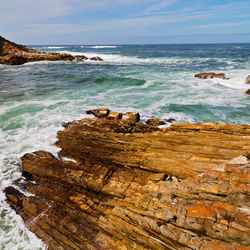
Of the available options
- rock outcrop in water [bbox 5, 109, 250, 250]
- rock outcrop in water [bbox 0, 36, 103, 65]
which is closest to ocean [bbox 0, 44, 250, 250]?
rock outcrop in water [bbox 5, 109, 250, 250]

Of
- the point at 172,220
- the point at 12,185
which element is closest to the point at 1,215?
the point at 12,185

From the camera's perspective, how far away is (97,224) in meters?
5.17

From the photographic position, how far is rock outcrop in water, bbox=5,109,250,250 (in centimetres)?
413

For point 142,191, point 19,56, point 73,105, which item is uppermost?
point 19,56

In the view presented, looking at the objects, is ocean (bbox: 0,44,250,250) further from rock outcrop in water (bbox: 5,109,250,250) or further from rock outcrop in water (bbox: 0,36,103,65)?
rock outcrop in water (bbox: 0,36,103,65)

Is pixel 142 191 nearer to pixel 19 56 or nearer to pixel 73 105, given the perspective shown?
pixel 73 105

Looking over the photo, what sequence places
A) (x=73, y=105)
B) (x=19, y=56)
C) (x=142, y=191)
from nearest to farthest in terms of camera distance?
(x=142, y=191)
(x=73, y=105)
(x=19, y=56)

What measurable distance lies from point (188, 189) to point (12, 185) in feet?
20.4

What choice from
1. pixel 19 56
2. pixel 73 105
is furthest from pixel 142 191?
pixel 19 56

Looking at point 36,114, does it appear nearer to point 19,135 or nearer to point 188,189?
point 19,135

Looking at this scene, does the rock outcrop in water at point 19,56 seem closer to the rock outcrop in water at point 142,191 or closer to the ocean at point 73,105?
the ocean at point 73,105

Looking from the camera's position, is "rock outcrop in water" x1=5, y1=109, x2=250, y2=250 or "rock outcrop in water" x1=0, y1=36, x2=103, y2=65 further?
"rock outcrop in water" x1=0, y1=36, x2=103, y2=65

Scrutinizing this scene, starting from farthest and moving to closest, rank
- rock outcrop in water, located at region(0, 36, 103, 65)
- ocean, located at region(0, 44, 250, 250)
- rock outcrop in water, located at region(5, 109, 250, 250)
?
rock outcrop in water, located at region(0, 36, 103, 65) → ocean, located at region(0, 44, 250, 250) → rock outcrop in water, located at region(5, 109, 250, 250)

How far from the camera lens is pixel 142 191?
5.47 metres
